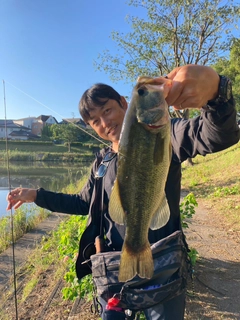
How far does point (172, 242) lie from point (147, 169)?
65 cm

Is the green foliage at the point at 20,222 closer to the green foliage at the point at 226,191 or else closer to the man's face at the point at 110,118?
the man's face at the point at 110,118

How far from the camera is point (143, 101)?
1.35 meters

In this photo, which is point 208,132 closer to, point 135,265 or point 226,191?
point 135,265

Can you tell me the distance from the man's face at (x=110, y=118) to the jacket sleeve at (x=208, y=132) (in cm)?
48

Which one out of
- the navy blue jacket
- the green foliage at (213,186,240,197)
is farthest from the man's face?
the green foliage at (213,186,240,197)

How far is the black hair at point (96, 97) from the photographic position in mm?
2123

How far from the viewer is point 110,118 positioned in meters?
2.06

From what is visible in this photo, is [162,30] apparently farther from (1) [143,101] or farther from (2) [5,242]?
(1) [143,101]

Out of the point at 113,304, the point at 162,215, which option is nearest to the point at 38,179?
the point at 113,304

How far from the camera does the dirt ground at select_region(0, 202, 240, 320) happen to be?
10.9ft

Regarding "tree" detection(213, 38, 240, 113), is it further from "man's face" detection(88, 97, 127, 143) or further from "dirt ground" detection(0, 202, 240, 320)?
"man's face" detection(88, 97, 127, 143)

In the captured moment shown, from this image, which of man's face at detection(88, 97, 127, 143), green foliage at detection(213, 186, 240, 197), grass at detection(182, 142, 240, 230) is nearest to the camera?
man's face at detection(88, 97, 127, 143)

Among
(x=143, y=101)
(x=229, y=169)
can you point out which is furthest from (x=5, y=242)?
(x=229, y=169)

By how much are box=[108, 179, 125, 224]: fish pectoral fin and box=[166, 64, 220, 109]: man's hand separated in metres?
0.55
